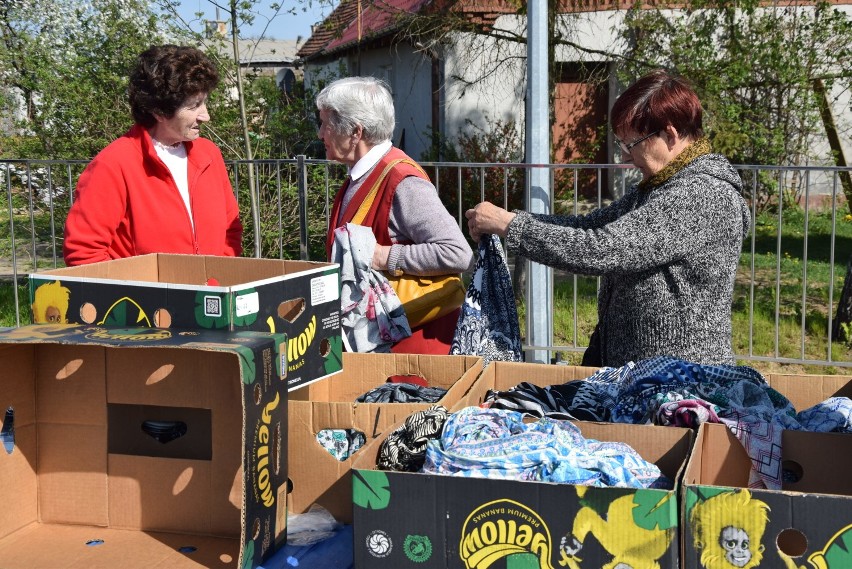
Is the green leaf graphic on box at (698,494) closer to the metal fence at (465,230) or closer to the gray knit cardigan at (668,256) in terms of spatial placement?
the gray knit cardigan at (668,256)

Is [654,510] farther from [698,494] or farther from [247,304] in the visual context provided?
[247,304]

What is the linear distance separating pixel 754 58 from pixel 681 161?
935 centimetres

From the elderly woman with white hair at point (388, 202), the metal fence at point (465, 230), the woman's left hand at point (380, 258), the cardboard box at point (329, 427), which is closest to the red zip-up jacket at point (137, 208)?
the elderly woman with white hair at point (388, 202)

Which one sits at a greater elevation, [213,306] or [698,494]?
[213,306]

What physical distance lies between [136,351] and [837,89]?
12622mm

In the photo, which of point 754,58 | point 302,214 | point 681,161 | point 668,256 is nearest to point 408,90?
point 754,58

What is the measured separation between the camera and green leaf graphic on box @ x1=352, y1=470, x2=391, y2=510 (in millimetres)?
1748

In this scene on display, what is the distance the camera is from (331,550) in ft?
6.51

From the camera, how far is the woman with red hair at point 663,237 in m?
2.65

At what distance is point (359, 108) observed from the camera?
3.28 meters

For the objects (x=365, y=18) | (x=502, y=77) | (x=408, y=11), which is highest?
(x=365, y=18)

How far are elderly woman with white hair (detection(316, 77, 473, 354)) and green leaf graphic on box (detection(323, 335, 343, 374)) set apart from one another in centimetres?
70

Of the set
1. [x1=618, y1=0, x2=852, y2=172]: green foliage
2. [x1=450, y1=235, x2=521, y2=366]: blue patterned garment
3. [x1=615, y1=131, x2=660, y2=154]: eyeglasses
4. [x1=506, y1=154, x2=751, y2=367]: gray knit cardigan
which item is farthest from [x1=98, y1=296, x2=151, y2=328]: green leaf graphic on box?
[x1=618, y1=0, x2=852, y2=172]: green foliage

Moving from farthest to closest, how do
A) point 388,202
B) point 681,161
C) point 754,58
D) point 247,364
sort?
point 754,58
point 388,202
point 681,161
point 247,364
